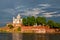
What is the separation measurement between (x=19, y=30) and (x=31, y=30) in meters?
12.2

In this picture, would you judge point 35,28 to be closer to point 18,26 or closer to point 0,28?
point 18,26

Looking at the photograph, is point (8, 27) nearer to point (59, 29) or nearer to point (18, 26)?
point (18, 26)

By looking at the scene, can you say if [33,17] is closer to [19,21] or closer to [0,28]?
[19,21]

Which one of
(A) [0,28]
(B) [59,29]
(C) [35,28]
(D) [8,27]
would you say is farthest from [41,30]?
(A) [0,28]

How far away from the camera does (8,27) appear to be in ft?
545

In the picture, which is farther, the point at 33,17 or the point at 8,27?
the point at 8,27

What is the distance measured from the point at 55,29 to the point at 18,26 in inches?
1159

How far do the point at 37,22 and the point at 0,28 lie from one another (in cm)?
4117

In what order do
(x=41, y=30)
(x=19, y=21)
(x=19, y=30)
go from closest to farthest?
(x=41, y=30) < (x=19, y=30) < (x=19, y=21)

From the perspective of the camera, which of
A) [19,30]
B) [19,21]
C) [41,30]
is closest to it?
[41,30]

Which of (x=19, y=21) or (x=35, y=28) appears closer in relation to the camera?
(x=35, y=28)

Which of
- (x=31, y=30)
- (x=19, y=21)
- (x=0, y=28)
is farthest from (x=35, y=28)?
(x=0, y=28)

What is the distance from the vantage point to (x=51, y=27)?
5655 inches

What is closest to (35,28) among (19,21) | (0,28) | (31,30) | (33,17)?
(31,30)
